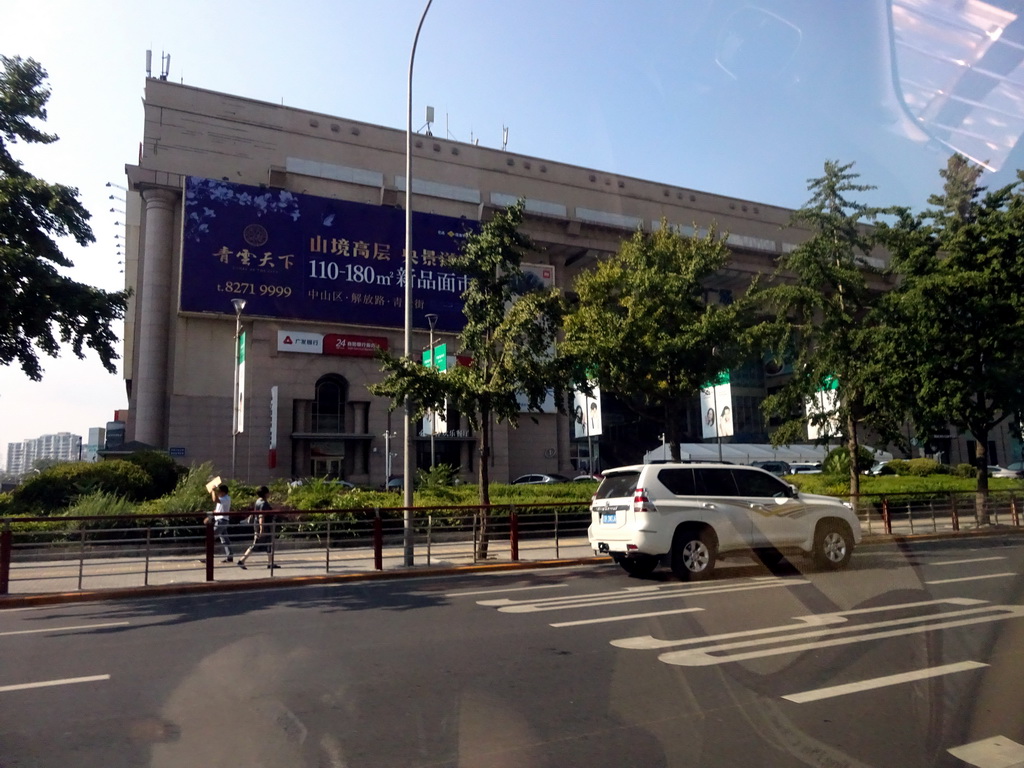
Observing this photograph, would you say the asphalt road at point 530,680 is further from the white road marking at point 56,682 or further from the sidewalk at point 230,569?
the sidewalk at point 230,569

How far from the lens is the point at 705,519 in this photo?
42.8 feet

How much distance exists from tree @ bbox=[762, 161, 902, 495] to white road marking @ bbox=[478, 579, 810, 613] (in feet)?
35.3

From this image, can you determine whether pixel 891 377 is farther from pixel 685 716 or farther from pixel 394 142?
pixel 394 142

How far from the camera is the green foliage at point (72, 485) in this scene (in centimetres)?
2058

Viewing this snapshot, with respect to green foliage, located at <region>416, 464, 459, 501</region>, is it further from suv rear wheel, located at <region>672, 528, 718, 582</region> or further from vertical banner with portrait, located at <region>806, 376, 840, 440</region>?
suv rear wheel, located at <region>672, 528, 718, 582</region>

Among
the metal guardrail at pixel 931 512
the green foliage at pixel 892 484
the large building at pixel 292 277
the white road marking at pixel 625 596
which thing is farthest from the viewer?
the large building at pixel 292 277

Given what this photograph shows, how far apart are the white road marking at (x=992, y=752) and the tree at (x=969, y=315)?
18.5m

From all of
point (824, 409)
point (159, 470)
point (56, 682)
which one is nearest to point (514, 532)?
point (56, 682)

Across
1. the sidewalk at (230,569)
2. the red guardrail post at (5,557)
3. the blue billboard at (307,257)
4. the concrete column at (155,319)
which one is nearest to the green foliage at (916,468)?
the blue billboard at (307,257)

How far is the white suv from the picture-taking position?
12.8 metres

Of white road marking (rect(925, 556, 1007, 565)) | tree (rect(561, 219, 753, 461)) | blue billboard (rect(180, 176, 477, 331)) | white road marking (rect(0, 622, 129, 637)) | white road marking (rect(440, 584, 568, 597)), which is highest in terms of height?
blue billboard (rect(180, 176, 477, 331))

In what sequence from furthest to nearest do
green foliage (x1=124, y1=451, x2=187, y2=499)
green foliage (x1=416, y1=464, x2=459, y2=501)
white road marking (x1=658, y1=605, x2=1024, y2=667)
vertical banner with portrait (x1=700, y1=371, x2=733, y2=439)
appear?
green foliage (x1=416, y1=464, x2=459, y2=501), green foliage (x1=124, y1=451, x2=187, y2=499), vertical banner with portrait (x1=700, y1=371, x2=733, y2=439), white road marking (x1=658, y1=605, x2=1024, y2=667)

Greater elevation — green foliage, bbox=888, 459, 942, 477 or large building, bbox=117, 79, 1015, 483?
large building, bbox=117, 79, 1015, 483

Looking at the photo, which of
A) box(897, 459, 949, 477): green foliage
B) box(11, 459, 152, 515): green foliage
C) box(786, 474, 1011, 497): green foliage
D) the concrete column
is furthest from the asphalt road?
the concrete column
